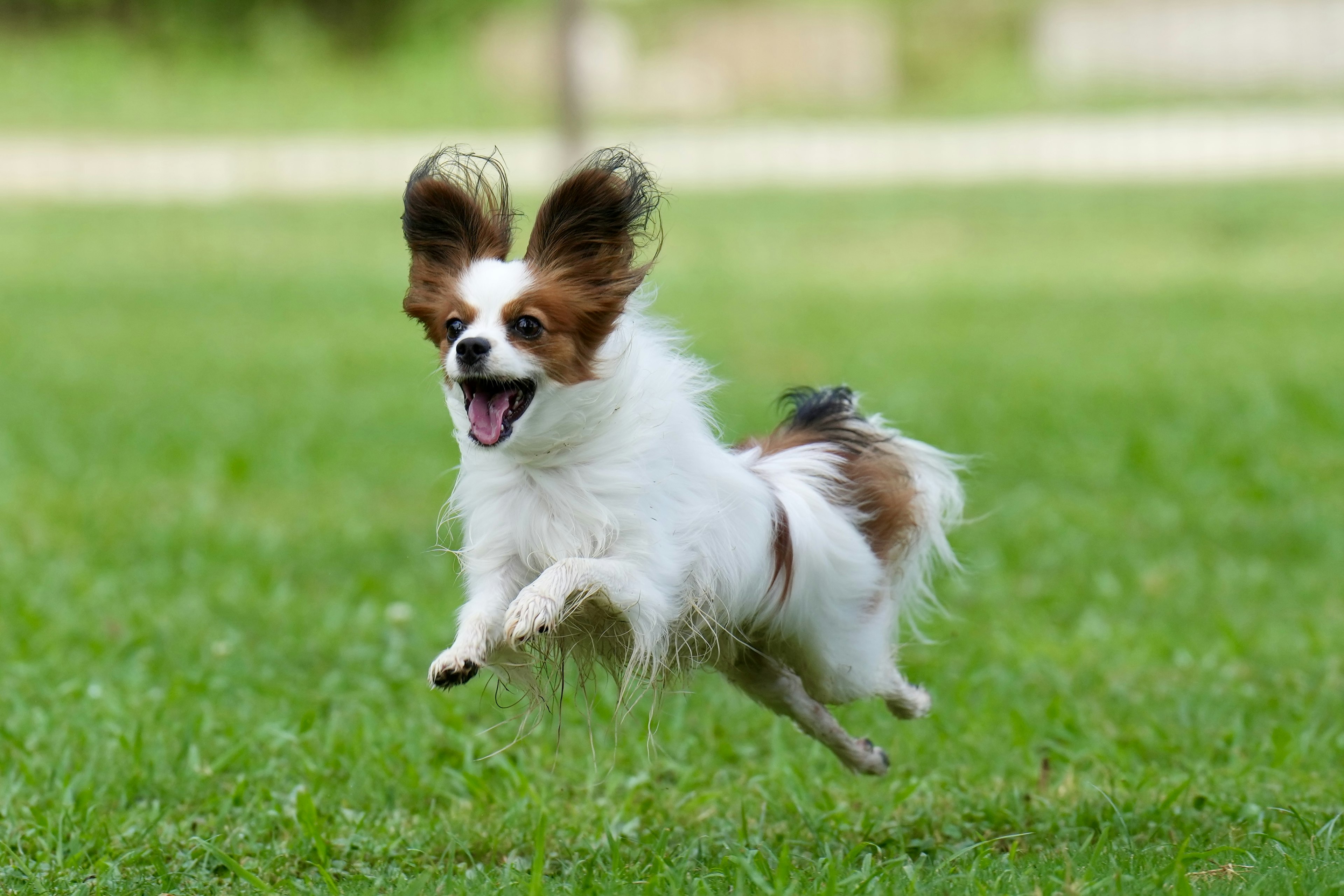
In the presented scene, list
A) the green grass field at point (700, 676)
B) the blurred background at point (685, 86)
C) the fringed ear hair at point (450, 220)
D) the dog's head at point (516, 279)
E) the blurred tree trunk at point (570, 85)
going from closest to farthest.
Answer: the dog's head at point (516, 279), the fringed ear hair at point (450, 220), the green grass field at point (700, 676), the blurred tree trunk at point (570, 85), the blurred background at point (685, 86)

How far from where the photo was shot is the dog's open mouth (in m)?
3.97

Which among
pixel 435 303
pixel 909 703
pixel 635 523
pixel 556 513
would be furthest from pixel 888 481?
pixel 435 303

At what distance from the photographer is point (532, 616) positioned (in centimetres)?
386

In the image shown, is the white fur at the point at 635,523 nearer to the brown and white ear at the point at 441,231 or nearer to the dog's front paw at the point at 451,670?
the dog's front paw at the point at 451,670

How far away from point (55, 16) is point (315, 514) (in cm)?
2943

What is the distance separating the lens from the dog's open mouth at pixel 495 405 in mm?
3969

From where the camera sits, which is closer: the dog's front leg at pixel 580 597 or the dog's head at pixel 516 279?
the dog's front leg at pixel 580 597

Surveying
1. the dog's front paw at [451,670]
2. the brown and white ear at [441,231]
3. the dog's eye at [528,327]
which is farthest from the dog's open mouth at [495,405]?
the dog's front paw at [451,670]

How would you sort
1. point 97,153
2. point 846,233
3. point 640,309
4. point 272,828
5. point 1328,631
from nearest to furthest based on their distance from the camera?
point 640,309 → point 272,828 → point 1328,631 → point 846,233 → point 97,153

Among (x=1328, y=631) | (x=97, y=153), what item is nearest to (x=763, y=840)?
(x=1328, y=631)

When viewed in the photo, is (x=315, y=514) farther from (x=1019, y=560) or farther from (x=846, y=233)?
(x=846, y=233)

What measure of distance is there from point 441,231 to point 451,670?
109 cm

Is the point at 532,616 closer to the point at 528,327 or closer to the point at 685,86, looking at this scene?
the point at 528,327

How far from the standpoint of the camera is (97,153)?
1097 inches
